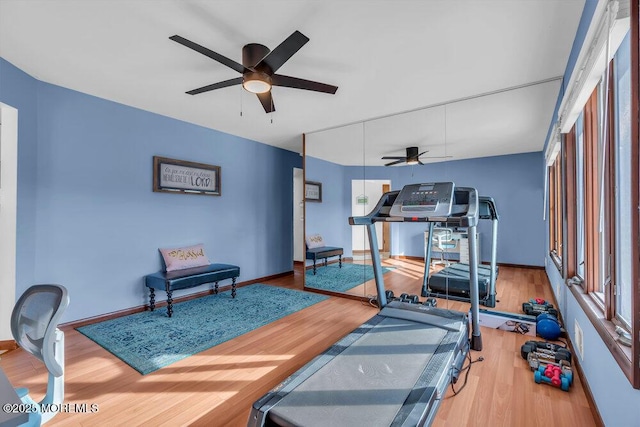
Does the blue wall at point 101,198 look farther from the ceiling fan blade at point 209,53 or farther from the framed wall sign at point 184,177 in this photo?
the ceiling fan blade at point 209,53

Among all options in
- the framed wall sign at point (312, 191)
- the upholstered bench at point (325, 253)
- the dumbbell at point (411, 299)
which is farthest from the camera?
the framed wall sign at point (312, 191)

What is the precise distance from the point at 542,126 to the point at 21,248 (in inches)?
232

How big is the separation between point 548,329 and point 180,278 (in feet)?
12.5

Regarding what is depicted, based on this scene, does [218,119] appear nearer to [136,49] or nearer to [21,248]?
[136,49]

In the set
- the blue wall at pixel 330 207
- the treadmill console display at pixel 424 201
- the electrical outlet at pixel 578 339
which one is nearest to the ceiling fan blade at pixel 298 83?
the treadmill console display at pixel 424 201

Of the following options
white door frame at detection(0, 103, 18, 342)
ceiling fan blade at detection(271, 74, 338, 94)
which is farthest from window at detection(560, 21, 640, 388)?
white door frame at detection(0, 103, 18, 342)

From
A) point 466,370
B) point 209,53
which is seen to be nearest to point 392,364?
point 466,370

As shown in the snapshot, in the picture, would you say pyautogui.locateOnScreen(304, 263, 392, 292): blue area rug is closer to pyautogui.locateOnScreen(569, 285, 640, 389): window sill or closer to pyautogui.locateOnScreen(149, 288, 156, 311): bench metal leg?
pyautogui.locateOnScreen(149, 288, 156, 311): bench metal leg

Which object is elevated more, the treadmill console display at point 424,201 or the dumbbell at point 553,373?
the treadmill console display at point 424,201

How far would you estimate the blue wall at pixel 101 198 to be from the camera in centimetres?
287

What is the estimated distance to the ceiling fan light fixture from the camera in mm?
2252

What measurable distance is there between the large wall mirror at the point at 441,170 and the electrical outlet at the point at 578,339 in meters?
1.22

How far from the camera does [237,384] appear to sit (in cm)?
208

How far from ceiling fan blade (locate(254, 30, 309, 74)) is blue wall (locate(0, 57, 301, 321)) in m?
2.35
